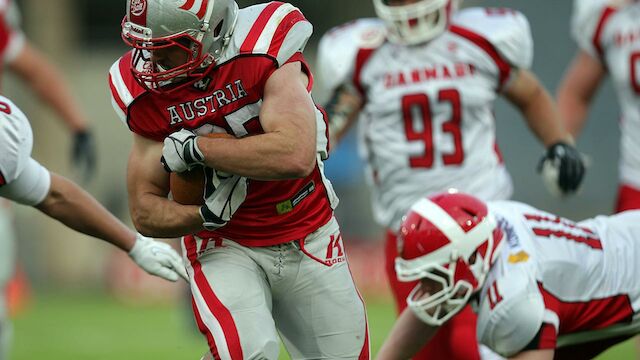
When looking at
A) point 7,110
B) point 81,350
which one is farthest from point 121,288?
point 7,110

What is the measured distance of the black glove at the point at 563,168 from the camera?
16.4 ft

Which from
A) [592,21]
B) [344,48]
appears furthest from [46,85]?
[592,21]

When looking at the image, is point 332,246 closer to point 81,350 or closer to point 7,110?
point 7,110

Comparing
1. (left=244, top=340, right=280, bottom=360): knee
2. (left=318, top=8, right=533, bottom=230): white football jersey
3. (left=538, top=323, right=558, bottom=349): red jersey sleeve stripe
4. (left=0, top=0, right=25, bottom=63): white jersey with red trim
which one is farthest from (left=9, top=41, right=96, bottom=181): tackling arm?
(left=538, top=323, right=558, bottom=349): red jersey sleeve stripe

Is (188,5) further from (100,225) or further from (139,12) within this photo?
(100,225)

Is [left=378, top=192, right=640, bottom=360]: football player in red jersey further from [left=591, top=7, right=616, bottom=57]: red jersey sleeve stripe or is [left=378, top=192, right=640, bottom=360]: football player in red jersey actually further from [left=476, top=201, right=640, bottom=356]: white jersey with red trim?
[left=591, top=7, right=616, bottom=57]: red jersey sleeve stripe

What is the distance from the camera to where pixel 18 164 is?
3994mm

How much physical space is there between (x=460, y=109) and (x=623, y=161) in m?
0.89

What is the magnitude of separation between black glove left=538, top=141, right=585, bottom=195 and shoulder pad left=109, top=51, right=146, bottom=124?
74.4 inches

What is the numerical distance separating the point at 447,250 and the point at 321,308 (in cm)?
43

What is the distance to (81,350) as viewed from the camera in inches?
328

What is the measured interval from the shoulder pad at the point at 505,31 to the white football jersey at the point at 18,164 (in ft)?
6.21

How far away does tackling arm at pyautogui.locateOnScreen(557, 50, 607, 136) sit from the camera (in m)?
5.70

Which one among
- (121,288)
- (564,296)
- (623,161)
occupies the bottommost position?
(121,288)
